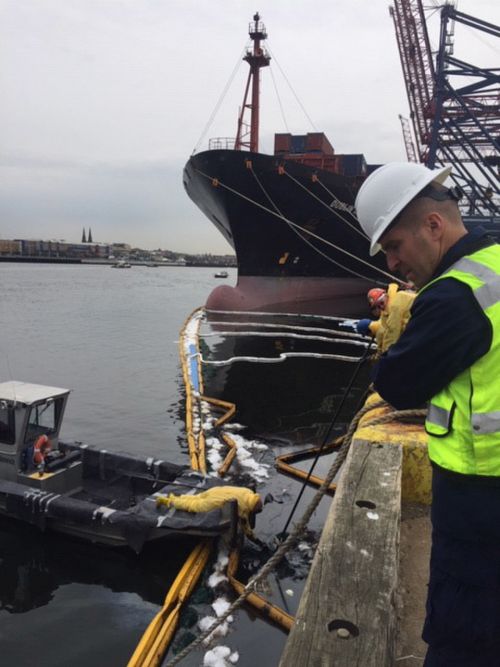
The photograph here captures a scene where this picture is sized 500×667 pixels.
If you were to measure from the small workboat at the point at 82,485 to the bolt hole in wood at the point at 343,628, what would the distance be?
4148 mm

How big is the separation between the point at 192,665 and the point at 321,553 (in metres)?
3.09

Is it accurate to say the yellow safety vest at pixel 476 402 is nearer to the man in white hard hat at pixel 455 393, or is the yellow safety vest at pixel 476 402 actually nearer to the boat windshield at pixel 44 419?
the man in white hard hat at pixel 455 393

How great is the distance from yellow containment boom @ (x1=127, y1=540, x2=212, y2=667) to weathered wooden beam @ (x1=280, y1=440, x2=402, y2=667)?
282cm

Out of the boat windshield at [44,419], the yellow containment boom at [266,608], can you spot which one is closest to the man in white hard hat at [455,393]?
the yellow containment boom at [266,608]

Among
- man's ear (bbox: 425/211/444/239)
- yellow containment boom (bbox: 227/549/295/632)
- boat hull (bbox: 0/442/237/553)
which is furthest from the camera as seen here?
boat hull (bbox: 0/442/237/553)

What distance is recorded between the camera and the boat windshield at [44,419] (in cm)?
809

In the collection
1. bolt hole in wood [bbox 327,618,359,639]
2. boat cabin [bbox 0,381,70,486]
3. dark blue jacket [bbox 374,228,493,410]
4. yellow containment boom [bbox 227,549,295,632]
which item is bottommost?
yellow containment boom [bbox 227,549,295,632]

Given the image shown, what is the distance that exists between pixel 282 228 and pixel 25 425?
73.4ft

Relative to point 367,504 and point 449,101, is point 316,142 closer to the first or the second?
point 449,101

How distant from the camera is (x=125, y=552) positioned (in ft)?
23.7

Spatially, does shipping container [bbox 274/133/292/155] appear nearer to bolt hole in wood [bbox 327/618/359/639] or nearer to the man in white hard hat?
the man in white hard hat

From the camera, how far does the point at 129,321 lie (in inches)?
1496

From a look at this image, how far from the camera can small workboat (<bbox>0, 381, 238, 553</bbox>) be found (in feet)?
21.3

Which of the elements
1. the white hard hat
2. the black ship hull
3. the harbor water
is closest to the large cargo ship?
the black ship hull
